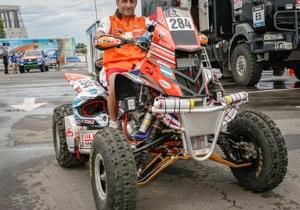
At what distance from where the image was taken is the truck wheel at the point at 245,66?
14453mm

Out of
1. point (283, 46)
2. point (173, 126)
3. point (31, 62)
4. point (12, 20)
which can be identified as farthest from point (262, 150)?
point (12, 20)

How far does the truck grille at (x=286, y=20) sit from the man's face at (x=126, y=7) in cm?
837

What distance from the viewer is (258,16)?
44.9ft

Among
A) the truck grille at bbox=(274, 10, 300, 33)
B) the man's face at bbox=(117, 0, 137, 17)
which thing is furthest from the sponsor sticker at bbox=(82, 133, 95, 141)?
the truck grille at bbox=(274, 10, 300, 33)

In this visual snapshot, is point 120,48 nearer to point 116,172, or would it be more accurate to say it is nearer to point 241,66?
point 116,172

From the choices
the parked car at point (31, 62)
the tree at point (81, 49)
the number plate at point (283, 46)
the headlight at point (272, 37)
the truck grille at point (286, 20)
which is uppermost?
the truck grille at point (286, 20)

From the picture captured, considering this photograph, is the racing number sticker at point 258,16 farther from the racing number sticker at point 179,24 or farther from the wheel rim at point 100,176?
the wheel rim at point 100,176

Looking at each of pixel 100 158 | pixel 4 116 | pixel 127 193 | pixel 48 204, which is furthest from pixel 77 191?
pixel 4 116

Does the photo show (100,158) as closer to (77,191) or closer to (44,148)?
(77,191)

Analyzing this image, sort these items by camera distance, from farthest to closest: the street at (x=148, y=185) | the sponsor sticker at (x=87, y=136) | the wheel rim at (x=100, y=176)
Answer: the sponsor sticker at (x=87, y=136) → the street at (x=148, y=185) → the wheel rim at (x=100, y=176)

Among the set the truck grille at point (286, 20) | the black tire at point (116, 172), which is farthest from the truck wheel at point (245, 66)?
the black tire at point (116, 172)

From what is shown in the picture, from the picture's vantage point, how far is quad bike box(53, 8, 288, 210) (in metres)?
4.35

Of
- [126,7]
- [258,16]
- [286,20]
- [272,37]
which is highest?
[126,7]

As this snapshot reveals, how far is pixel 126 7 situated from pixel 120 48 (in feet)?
1.46
